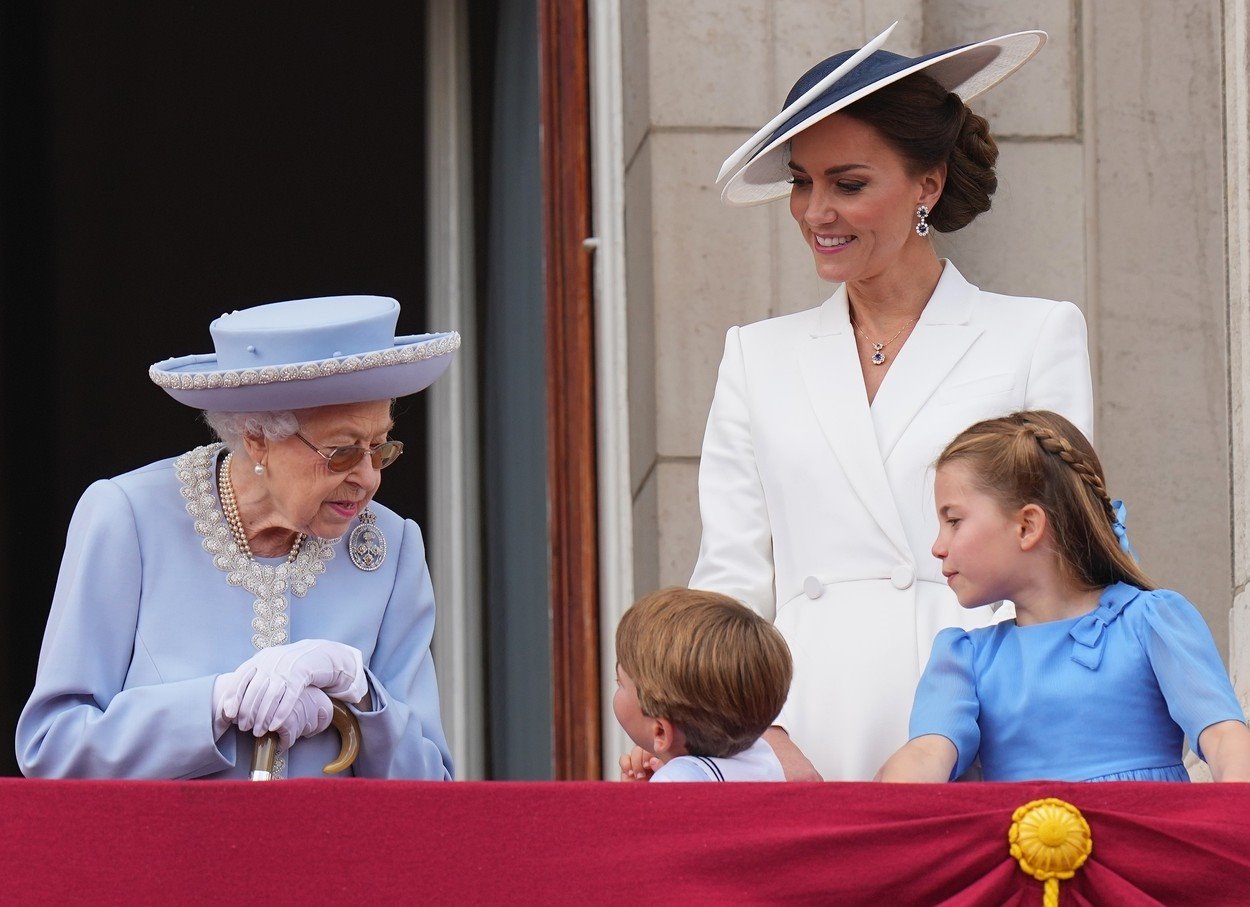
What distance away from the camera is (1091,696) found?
291 cm

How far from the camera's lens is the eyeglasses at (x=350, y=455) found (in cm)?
303

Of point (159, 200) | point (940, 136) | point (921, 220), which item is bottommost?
point (921, 220)

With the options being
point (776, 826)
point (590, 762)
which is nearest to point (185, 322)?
point (590, 762)

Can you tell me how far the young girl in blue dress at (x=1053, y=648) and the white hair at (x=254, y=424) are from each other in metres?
0.90

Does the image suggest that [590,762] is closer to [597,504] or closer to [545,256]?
[597,504]

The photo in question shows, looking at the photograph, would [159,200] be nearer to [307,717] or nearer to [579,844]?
[307,717]

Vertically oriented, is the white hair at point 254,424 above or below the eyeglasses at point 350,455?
above

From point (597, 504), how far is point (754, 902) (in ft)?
9.69

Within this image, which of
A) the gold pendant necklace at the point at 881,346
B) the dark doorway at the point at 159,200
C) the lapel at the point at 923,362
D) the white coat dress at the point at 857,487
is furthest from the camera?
the dark doorway at the point at 159,200

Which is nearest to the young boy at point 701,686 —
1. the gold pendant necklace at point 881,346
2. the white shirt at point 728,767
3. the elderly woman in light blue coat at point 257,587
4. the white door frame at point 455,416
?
the white shirt at point 728,767

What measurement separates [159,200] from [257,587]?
6075 mm

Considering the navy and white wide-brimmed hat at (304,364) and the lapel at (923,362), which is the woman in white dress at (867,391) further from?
the navy and white wide-brimmed hat at (304,364)

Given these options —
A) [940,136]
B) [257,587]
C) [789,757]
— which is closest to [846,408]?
[940,136]

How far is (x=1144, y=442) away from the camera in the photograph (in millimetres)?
5188
